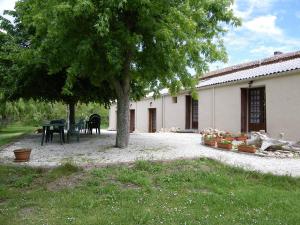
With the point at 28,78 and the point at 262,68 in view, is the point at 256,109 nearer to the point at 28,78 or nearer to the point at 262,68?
the point at 262,68

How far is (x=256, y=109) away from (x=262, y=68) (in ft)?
8.47

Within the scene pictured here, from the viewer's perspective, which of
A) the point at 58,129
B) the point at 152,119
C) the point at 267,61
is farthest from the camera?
the point at 152,119

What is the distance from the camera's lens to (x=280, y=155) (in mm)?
10922

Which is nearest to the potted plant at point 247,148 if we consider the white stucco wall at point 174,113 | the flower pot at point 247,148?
the flower pot at point 247,148

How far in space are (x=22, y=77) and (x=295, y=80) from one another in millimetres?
10699

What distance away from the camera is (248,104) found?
17.8 meters

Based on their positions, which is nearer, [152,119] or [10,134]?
[10,134]

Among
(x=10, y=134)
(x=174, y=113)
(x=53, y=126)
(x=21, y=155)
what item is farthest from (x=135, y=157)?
(x=10, y=134)

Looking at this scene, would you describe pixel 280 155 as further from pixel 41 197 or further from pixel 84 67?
pixel 41 197

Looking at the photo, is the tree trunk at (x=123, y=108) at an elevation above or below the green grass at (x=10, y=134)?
above

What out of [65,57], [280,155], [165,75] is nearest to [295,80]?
[280,155]

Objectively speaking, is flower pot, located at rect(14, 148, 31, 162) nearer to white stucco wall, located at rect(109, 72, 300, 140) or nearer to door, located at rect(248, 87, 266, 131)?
white stucco wall, located at rect(109, 72, 300, 140)

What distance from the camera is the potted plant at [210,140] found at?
13078mm

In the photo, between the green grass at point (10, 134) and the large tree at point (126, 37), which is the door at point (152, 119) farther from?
the large tree at point (126, 37)
